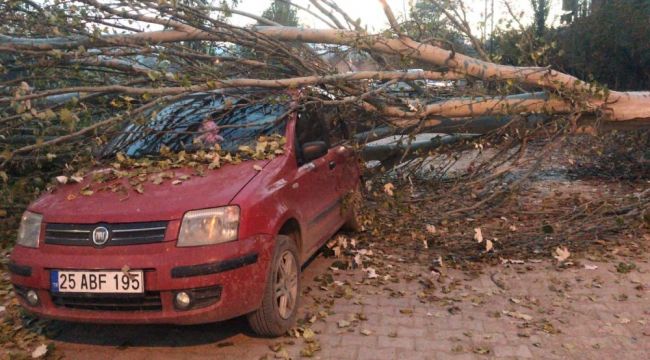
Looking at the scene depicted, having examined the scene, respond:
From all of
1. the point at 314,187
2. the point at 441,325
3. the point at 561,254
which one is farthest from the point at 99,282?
the point at 561,254

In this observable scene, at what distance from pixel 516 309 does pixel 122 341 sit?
2.79 metres

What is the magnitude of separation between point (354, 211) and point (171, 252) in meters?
2.96

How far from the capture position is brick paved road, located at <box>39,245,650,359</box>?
3.63 metres

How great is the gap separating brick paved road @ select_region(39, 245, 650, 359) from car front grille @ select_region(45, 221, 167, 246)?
76cm

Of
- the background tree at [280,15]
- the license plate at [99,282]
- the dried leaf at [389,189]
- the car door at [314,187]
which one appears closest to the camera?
the license plate at [99,282]

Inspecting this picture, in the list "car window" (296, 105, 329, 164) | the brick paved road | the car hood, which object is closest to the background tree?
"car window" (296, 105, 329, 164)

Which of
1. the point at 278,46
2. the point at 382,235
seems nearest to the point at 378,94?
the point at 278,46

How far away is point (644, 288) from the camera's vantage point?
4684 mm

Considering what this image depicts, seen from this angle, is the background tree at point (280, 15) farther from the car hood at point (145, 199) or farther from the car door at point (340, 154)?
the car hood at point (145, 199)

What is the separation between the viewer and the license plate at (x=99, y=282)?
3285 mm

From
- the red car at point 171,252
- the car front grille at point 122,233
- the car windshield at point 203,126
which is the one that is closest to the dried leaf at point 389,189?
the car windshield at point 203,126

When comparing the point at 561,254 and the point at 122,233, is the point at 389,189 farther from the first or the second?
the point at 122,233

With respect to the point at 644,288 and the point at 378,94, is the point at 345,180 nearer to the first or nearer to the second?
the point at 378,94

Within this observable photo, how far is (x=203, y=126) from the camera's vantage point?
472 centimetres
